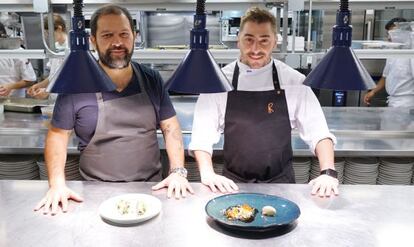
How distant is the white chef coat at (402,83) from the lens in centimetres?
396

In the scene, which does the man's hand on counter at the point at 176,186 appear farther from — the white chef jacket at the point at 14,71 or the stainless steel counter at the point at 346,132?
the white chef jacket at the point at 14,71

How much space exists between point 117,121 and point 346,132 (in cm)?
149

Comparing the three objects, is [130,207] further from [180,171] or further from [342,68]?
[342,68]

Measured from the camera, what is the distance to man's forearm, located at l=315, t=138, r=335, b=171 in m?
1.85

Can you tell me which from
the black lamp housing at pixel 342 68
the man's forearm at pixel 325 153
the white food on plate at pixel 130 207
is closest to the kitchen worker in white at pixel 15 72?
the white food on plate at pixel 130 207

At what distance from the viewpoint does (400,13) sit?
618 centimetres

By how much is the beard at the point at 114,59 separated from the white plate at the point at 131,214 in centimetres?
67

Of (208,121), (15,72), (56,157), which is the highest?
(15,72)

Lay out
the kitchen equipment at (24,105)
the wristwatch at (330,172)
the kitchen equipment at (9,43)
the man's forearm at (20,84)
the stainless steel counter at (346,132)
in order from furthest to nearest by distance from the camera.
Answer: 1. the man's forearm at (20,84)
2. the kitchen equipment at (24,105)
3. the kitchen equipment at (9,43)
4. the stainless steel counter at (346,132)
5. the wristwatch at (330,172)

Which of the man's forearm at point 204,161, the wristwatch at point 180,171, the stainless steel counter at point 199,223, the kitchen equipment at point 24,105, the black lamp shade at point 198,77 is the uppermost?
the black lamp shade at point 198,77

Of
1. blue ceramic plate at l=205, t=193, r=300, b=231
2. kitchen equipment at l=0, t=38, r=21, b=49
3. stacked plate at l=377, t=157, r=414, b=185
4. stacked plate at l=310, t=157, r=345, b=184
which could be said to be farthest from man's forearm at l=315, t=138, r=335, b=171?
kitchen equipment at l=0, t=38, r=21, b=49

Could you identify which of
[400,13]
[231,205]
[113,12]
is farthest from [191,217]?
[400,13]

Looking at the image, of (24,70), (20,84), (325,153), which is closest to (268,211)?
(325,153)

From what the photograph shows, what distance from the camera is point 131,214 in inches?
55.3
